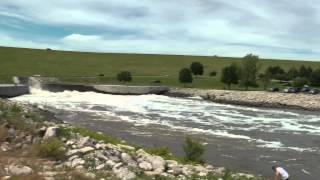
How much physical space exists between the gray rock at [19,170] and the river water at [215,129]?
48.3 ft

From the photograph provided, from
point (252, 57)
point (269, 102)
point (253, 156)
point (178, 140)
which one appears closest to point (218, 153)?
point (253, 156)

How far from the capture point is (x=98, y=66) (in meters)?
131

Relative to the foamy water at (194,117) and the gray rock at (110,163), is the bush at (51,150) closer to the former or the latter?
the gray rock at (110,163)

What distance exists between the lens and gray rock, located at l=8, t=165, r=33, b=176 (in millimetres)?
12730

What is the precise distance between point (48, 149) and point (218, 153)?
56.9ft

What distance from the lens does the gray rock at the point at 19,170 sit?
1273 cm

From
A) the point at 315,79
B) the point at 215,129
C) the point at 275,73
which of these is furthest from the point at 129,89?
the point at 275,73

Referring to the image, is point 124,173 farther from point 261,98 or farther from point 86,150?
point 261,98

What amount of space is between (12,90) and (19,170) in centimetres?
6104

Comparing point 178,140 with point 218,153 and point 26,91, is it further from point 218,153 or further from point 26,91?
point 26,91

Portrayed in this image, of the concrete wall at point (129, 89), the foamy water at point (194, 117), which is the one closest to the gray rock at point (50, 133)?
the foamy water at point (194, 117)

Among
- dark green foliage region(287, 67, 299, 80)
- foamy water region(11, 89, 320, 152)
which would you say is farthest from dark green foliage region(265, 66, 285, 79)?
foamy water region(11, 89, 320, 152)

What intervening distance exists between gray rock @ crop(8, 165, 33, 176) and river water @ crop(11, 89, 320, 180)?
1472 centimetres

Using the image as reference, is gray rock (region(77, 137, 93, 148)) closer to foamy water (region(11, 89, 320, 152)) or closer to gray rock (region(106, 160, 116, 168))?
gray rock (region(106, 160, 116, 168))
